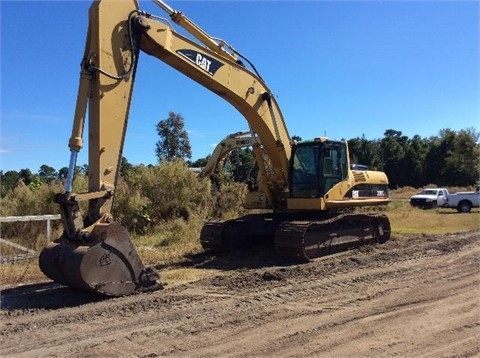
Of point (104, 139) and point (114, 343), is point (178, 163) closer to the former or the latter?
point (104, 139)

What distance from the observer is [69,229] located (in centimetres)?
717

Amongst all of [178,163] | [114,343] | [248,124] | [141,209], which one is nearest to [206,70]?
[248,124]

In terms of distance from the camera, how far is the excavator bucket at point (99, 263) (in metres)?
6.88

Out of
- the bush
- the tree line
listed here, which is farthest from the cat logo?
the tree line

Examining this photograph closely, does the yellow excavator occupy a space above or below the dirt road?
above

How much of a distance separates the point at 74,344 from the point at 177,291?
8.26 feet

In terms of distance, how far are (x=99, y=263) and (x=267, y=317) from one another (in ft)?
8.28

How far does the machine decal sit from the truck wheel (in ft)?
76.2

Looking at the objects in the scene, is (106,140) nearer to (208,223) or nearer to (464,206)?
(208,223)

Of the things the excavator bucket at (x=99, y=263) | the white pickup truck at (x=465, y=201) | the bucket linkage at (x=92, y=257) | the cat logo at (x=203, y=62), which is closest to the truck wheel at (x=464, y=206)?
the white pickup truck at (x=465, y=201)

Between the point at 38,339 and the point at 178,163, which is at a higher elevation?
the point at 178,163

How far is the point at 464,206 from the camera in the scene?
2838 centimetres

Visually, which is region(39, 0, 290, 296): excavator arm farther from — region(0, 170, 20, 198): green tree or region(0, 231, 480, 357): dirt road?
region(0, 170, 20, 198): green tree

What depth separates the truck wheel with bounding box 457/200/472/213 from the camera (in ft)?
92.8
